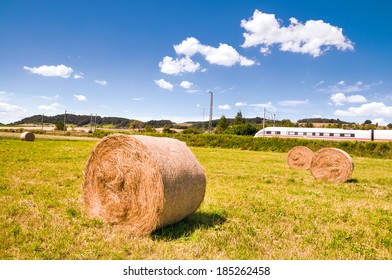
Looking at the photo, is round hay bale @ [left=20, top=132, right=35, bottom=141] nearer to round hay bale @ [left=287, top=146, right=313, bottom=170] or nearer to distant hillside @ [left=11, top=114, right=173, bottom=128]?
round hay bale @ [left=287, top=146, right=313, bottom=170]

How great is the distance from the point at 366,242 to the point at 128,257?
4.61m

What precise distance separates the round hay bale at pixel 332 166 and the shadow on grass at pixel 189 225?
989cm

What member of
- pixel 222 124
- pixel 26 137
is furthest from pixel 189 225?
pixel 222 124

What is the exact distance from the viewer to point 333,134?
53375 millimetres

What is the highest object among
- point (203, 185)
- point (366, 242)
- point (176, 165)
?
point (176, 165)

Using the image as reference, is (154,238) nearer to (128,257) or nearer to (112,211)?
(128,257)

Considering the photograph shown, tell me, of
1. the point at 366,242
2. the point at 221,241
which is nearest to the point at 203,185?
the point at 221,241

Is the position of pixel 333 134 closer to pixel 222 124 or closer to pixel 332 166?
pixel 332 166

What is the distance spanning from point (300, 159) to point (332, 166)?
613 centimetres

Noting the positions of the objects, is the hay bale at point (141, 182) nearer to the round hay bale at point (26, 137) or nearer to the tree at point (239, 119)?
the round hay bale at point (26, 137)

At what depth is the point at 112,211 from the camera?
6.80m

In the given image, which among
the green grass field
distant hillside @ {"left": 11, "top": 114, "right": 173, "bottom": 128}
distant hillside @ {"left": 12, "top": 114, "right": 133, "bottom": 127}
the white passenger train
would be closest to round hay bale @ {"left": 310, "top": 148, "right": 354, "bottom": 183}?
the green grass field

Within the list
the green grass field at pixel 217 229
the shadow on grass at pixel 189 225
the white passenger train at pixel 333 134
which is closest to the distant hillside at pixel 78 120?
the white passenger train at pixel 333 134

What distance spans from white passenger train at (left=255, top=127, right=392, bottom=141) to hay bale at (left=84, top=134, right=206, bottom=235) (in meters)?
49.8
